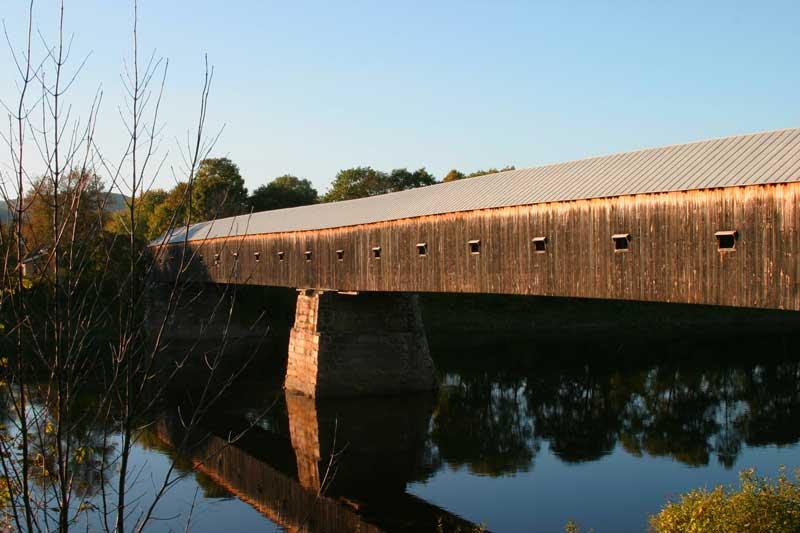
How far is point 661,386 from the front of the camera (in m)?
22.5

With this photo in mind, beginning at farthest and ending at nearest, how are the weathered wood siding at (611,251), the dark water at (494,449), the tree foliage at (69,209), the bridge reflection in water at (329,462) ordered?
the dark water at (494,449) → the bridge reflection in water at (329,462) → the weathered wood siding at (611,251) → the tree foliage at (69,209)

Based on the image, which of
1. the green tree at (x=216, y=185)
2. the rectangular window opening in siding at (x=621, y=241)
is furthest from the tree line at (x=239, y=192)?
the rectangular window opening in siding at (x=621, y=241)

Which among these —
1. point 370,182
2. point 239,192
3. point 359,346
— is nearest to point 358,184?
point 370,182

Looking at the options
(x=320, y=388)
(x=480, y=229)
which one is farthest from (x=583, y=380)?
(x=480, y=229)

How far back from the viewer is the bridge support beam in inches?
829

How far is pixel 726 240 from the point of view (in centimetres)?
1015

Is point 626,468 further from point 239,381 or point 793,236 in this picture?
point 239,381

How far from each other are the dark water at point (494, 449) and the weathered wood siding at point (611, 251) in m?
3.49

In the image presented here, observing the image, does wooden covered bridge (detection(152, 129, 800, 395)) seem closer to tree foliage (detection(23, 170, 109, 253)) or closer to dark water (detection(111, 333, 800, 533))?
tree foliage (detection(23, 170, 109, 253))

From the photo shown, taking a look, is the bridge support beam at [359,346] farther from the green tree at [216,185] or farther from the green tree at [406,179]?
the green tree at [406,179]

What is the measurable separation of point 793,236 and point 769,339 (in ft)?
82.4

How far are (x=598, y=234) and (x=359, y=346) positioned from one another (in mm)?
10544

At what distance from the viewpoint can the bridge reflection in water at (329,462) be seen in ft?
40.8

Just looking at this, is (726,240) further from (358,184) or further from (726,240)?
(358,184)
